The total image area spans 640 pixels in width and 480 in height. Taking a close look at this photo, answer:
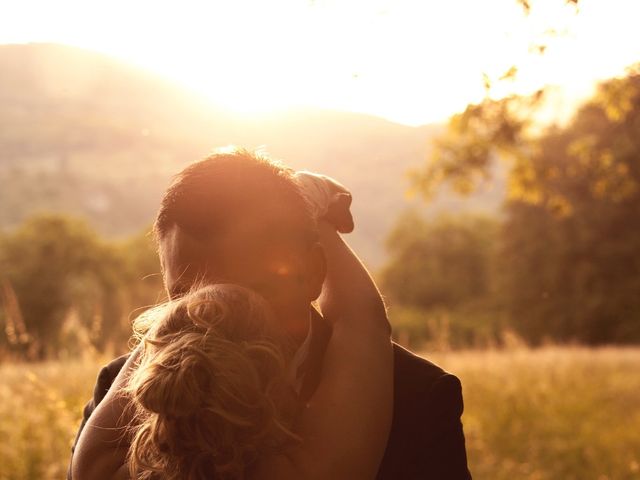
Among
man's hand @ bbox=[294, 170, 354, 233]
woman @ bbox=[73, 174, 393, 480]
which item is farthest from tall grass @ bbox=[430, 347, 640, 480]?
woman @ bbox=[73, 174, 393, 480]

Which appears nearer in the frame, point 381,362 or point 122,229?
point 381,362

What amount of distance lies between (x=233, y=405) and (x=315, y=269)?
1.16ft

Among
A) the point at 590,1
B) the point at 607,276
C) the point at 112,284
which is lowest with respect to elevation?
the point at 112,284

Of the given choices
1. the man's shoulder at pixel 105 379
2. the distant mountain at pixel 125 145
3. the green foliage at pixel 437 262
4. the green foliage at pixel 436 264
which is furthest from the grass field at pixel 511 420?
the distant mountain at pixel 125 145

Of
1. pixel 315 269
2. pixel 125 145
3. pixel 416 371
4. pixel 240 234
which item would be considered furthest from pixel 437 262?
pixel 125 145

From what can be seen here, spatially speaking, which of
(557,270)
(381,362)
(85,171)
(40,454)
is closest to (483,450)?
(40,454)

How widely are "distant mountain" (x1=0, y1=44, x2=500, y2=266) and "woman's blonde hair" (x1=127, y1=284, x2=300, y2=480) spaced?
358 ft

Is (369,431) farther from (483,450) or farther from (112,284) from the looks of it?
(112,284)

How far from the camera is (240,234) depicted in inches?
57.2

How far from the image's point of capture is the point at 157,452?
1324 mm

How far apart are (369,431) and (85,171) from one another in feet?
538

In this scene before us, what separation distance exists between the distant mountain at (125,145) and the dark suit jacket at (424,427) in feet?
357

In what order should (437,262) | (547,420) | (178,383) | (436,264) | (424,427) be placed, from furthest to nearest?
1. (437,262)
2. (436,264)
3. (547,420)
4. (424,427)
5. (178,383)

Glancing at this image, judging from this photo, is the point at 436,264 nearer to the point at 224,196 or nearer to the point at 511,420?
the point at 511,420
